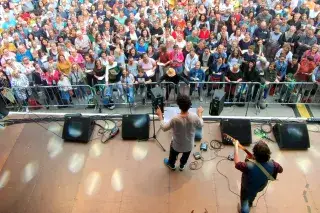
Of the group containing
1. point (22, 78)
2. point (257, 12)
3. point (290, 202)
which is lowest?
point (290, 202)

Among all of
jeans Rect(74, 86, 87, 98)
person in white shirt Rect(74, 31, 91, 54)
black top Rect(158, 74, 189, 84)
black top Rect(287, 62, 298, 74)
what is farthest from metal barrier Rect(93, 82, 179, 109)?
black top Rect(287, 62, 298, 74)

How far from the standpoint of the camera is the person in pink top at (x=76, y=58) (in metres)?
7.65

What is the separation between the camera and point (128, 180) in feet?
17.6

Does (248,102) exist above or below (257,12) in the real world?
below

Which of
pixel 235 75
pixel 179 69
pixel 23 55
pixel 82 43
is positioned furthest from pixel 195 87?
pixel 23 55

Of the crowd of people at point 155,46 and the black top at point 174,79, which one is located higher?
the crowd of people at point 155,46

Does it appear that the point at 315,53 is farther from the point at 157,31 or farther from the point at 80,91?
the point at 80,91

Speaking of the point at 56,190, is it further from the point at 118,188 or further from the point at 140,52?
the point at 140,52

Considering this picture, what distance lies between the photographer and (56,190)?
5.29m

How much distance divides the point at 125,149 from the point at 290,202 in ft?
10.5

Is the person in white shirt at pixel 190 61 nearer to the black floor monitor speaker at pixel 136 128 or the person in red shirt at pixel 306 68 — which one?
the black floor monitor speaker at pixel 136 128

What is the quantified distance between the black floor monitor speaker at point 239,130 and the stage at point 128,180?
273 millimetres

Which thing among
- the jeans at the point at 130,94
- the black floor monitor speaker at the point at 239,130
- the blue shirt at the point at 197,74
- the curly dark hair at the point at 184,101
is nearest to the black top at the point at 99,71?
the jeans at the point at 130,94

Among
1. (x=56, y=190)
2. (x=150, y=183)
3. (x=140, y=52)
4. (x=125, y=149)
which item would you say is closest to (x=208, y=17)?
(x=140, y=52)
